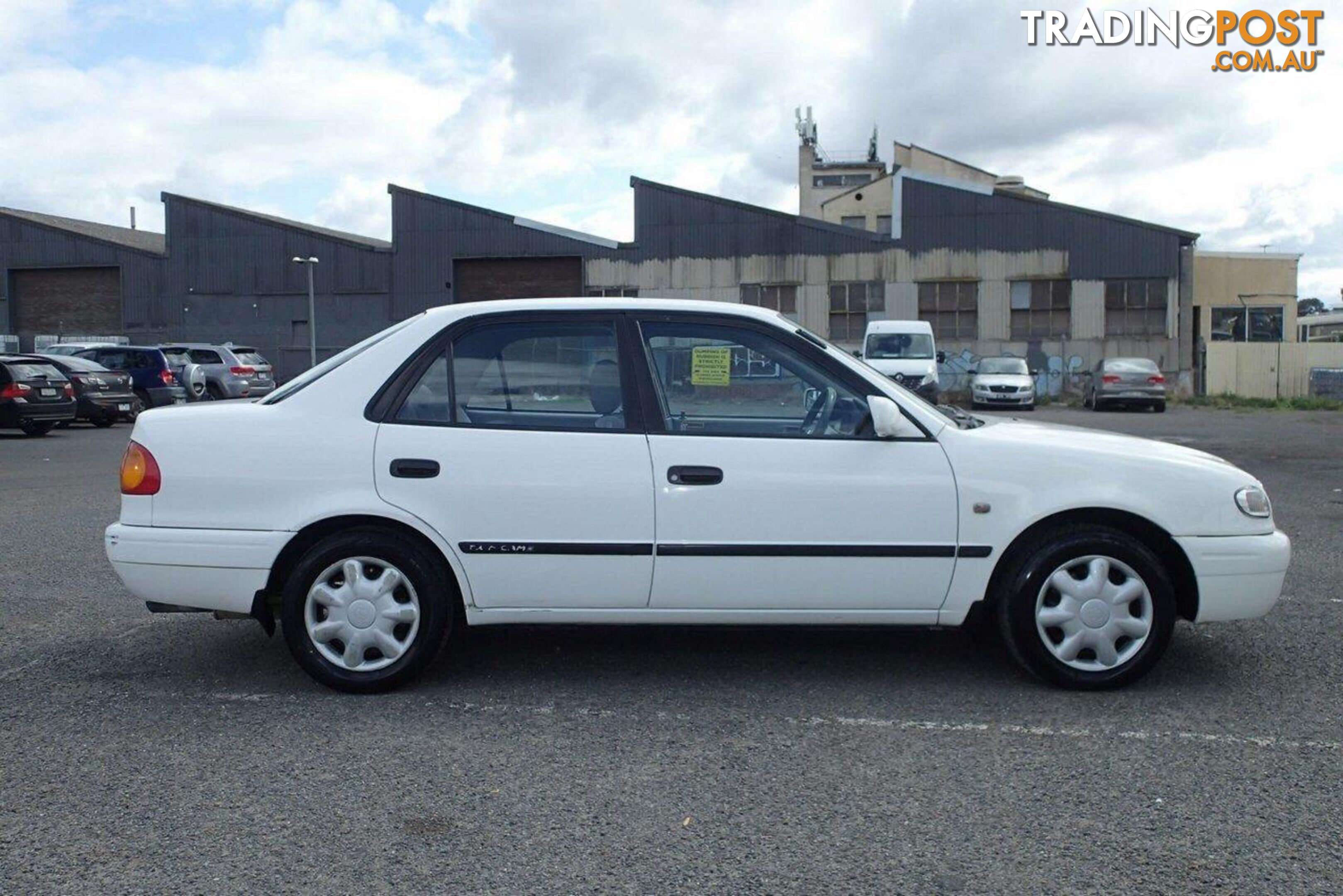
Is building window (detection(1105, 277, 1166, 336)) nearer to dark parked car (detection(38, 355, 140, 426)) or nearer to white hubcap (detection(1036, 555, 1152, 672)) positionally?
dark parked car (detection(38, 355, 140, 426))

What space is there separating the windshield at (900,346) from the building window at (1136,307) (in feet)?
41.5

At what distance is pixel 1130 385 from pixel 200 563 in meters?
29.4

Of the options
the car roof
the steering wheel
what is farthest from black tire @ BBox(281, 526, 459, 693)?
the steering wheel

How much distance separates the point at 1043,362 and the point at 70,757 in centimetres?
3873

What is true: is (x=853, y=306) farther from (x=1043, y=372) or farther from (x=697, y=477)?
Answer: (x=697, y=477)

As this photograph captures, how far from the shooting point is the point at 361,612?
4812 millimetres

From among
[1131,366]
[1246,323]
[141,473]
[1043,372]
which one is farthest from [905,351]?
[141,473]

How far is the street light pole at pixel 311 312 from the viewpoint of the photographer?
4050 cm

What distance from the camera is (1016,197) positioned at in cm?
3947

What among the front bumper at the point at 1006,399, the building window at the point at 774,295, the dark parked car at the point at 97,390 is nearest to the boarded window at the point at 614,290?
the building window at the point at 774,295

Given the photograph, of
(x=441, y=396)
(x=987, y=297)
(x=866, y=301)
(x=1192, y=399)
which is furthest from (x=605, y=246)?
(x=441, y=396)

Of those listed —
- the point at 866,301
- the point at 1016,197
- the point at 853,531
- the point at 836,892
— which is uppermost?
the point at 1016,197

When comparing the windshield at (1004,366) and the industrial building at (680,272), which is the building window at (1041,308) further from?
the windshield at (1004,366)

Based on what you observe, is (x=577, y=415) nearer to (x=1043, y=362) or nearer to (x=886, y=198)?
(x=1043, y=362)
